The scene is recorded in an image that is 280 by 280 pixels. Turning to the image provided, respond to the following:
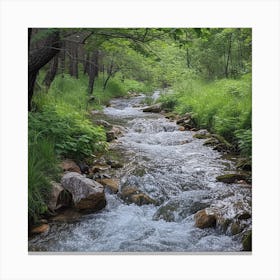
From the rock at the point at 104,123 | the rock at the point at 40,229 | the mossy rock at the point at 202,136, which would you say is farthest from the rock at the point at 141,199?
the rock at the point at 104,123

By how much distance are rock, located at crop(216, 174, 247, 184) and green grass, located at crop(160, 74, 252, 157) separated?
21 cm

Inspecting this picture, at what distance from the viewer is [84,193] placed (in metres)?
3.22

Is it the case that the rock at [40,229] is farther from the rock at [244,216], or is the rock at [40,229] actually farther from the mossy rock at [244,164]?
the mossy rock at [244,164]

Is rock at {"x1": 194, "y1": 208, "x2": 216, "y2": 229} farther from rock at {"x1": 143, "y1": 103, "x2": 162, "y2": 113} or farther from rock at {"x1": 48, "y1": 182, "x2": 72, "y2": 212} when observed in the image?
rock at {"x1": 143, "y1": 103, "x2": 162, "y2": 113}

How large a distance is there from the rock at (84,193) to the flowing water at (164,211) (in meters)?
0.08

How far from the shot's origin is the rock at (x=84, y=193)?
126 inches

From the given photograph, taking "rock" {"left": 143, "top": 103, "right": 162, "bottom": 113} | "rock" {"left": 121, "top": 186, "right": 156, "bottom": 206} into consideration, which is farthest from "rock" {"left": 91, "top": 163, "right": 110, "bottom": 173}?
"rock" {"left": 143, "top": 103, "right": 162, "bottom": 113}
